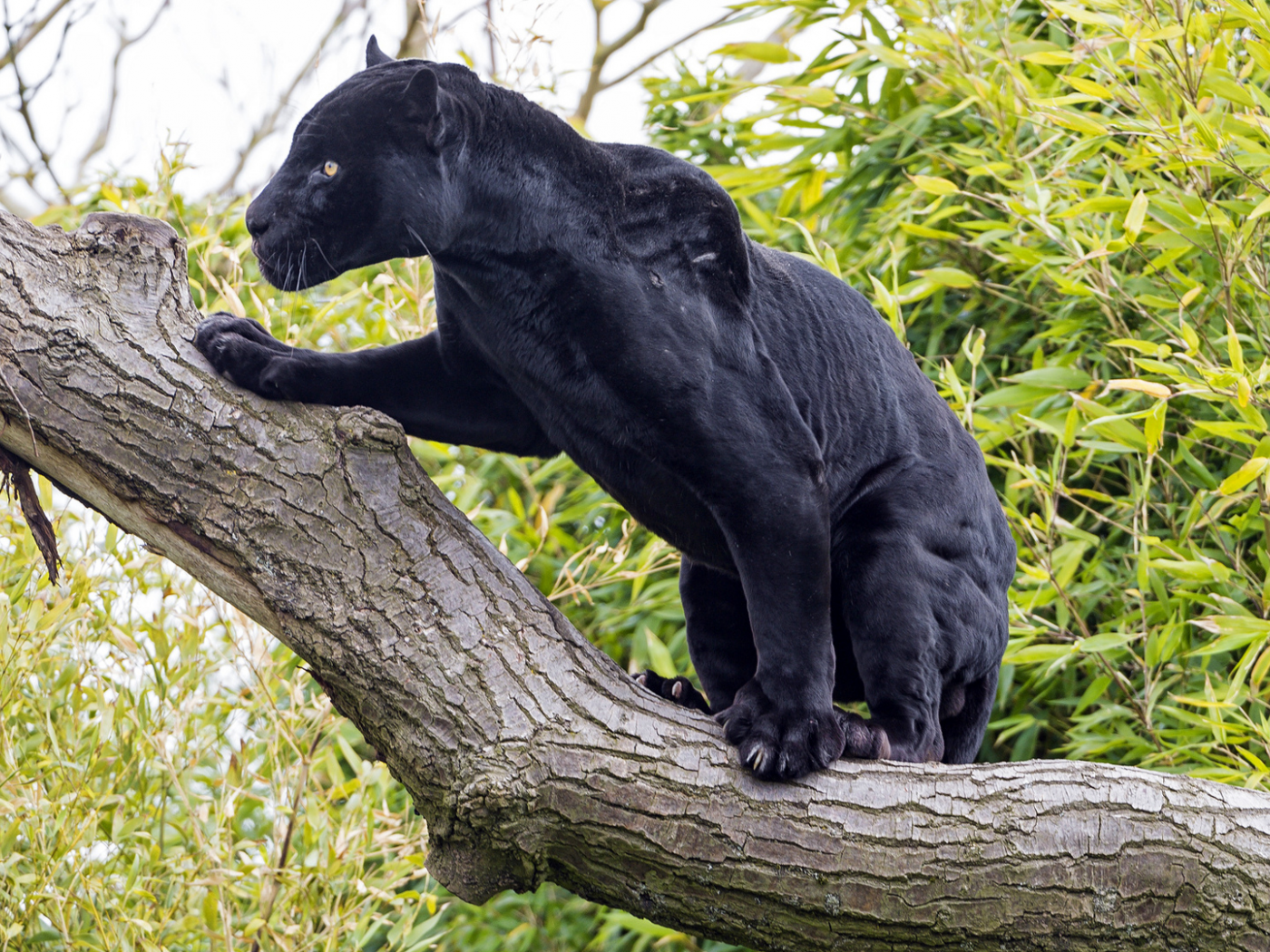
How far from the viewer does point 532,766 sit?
152 cm

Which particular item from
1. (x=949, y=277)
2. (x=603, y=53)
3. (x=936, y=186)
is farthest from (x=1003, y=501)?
(x=603, y=53)

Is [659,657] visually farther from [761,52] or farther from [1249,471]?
[761,52]

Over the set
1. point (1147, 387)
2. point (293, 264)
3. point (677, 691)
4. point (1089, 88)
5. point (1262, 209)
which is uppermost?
point (293, 264)

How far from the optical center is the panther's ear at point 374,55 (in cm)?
187

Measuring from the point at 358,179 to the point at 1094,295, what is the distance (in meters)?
1.58

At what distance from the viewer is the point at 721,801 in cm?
155

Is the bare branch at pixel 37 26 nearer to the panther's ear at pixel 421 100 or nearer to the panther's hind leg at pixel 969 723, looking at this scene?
the panther's ear at pixel 421 100

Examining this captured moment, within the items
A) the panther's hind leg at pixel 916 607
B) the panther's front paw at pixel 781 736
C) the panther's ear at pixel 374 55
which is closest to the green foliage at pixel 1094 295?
the panther's hind leg at pixel 916 607

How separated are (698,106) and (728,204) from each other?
2.32 metres

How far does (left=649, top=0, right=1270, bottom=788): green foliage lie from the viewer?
213cm

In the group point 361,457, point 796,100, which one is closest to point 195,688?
point 361,457

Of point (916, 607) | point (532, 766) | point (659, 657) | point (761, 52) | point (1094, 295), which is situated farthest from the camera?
point (761, 52)

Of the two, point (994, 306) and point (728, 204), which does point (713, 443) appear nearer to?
point (728, 204)

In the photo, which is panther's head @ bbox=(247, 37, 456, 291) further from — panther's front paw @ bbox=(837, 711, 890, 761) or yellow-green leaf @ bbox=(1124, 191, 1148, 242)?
yellow-green leaf @ bbox=(1124, 191, 1148, 242)
